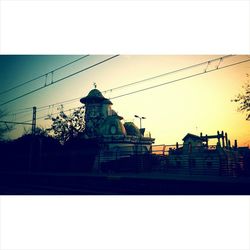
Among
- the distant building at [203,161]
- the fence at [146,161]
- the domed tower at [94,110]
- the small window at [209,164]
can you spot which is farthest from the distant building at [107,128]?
the small window at [209,164]

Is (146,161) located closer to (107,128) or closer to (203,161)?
(203,161)

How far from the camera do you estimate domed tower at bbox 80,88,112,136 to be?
45250 mm

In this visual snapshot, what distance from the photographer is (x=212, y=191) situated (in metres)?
11.2

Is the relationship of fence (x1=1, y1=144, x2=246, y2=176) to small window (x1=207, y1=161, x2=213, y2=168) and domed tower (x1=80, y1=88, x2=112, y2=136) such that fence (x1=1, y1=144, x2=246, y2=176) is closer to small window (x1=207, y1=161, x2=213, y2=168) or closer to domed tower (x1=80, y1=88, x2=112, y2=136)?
small window (x1=207, y1=161, x2=213, y2=168)

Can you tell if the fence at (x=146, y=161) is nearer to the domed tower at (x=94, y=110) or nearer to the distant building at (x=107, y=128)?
the distant building at (x=107, y=128)

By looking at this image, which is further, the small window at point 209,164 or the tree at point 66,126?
the tree at point 66,126

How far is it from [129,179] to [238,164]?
798cm

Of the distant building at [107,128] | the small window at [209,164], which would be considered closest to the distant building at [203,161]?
the small window at [209,164]

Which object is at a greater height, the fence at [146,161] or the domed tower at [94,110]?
the domed tower at [94,110]

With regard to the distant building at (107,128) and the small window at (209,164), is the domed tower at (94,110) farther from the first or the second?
the small window at (209,164)

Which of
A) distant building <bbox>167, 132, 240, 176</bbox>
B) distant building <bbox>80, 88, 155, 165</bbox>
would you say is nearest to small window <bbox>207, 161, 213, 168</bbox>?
distant building <bbox>167, 132, 240, 176</bbox>

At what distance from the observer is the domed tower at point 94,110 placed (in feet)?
148

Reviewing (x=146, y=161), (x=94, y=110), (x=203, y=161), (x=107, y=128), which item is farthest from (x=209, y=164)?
(x=94, y=110)

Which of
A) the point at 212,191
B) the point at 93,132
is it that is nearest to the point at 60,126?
the point at 93,132
